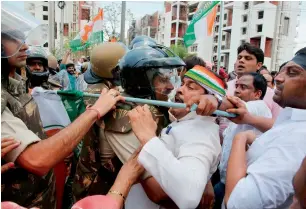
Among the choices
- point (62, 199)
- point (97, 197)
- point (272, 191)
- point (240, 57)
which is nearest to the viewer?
point (97, 197)

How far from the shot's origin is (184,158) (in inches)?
55.4

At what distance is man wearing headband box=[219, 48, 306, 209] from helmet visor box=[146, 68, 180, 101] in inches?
20.7

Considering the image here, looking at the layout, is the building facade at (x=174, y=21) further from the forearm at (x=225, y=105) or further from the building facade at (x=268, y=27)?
the forearm at (x=225, y=105)

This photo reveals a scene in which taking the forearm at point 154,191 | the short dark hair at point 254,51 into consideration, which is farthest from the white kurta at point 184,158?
the short dark hair at point 254,51

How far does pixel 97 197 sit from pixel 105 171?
0.66 m

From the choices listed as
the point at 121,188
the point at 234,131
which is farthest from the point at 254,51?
the point at 121,188

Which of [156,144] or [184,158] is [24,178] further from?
[184,158]

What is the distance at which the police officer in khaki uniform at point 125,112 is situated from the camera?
1.74 metres

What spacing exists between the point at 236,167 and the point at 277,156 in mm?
208

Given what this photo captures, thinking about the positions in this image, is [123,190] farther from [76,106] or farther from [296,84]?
[296,84]

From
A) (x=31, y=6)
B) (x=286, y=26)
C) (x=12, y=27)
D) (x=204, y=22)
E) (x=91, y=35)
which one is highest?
(x=31, y=6)

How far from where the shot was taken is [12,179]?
157 centimetres

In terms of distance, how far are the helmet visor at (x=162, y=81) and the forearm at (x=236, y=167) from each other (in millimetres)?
543

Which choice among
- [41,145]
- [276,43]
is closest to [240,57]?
[41,145]
